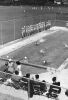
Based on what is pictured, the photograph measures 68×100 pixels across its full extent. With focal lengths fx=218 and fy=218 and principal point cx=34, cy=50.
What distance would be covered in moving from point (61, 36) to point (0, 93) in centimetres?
2625

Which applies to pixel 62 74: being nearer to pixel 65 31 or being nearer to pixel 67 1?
pixel 65 31

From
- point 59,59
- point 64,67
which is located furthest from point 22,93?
point 59,59

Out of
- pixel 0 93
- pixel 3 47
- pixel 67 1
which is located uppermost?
pixel 0 93

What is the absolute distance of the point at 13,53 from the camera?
24.9 meters

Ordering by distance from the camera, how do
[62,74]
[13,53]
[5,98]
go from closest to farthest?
[5,98] < [62,74] < [13,53]

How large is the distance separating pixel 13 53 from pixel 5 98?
12993mm

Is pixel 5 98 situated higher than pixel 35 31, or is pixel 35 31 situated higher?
pixel 5 98

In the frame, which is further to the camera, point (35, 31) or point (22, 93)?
point (35, 31)

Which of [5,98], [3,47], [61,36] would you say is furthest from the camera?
[61,36]

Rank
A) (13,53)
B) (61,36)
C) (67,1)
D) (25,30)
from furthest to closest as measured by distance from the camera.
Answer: (67,1) < (61,36) < (25,30) < (13,53)

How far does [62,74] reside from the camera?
1808 centimetres

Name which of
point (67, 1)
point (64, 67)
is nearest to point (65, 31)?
point (64, 67)

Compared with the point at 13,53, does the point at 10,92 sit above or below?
above

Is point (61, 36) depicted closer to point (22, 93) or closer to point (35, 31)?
point (35, 31)
